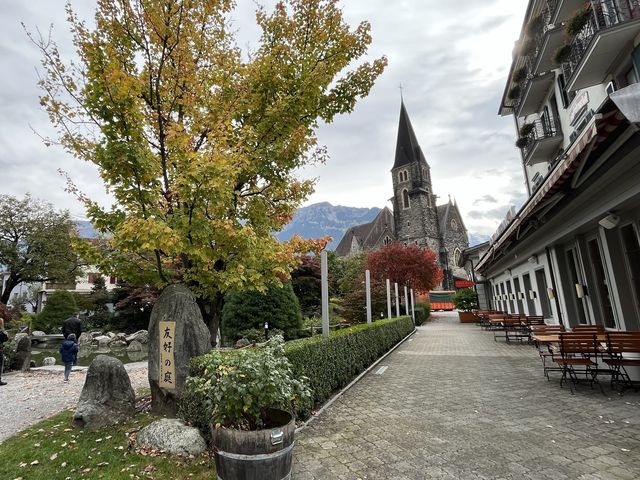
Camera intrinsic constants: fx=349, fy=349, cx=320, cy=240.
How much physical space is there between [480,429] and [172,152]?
20.4 feet

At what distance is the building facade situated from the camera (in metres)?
5.09

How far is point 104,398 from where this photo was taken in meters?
5.11

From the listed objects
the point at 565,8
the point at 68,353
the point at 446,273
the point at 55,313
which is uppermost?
the point at 565,8

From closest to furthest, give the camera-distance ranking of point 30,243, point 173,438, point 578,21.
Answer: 1. point 173,438
2. point 578,21
3. point 30,243

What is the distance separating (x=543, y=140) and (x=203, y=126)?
532 inches

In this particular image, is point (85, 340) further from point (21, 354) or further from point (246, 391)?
point (246, 391)

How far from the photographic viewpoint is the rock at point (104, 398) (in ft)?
16.2

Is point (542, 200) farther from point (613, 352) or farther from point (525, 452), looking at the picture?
point (525, 452)

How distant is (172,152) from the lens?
5.84 meters

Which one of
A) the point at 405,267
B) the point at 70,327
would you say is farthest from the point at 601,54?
the point at 405,267

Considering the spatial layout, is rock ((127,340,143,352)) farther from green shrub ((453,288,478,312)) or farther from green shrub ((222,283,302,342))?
green shrub ((453,288,478,312))

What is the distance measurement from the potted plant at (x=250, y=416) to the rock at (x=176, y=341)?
1284mm

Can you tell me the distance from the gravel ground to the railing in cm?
1656

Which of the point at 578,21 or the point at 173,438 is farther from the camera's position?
the point at 578,21
